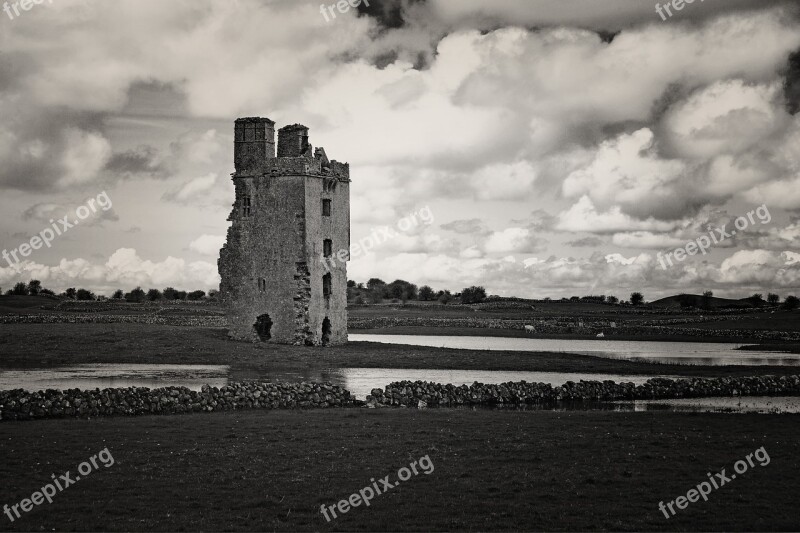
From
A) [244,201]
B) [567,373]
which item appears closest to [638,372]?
[567,373]

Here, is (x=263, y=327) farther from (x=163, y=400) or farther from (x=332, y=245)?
(x=163, y=400)

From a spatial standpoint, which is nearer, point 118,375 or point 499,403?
point 499,403

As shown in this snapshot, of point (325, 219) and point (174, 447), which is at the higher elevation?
point (325, 219)

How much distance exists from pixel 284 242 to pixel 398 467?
40.5 metres

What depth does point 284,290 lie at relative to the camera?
5703 cm

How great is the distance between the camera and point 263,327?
58.2m

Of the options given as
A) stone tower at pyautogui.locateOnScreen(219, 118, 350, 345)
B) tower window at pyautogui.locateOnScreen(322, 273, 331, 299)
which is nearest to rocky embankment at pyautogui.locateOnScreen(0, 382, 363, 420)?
stone tower at pyautogui.locateOnScreen(219, 118, 350, 345)

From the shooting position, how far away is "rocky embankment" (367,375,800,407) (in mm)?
31094

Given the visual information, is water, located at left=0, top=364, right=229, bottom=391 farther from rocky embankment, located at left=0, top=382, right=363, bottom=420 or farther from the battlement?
the battlement

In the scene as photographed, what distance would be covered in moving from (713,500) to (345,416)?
42.7 ft

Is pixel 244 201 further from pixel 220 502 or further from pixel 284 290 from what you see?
pixel 220 502

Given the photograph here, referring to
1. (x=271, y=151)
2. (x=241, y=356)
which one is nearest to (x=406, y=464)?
(x=241, y=356)

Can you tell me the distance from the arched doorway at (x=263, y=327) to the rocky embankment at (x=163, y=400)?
2752 cm

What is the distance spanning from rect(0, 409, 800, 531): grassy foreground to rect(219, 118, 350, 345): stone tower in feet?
102
